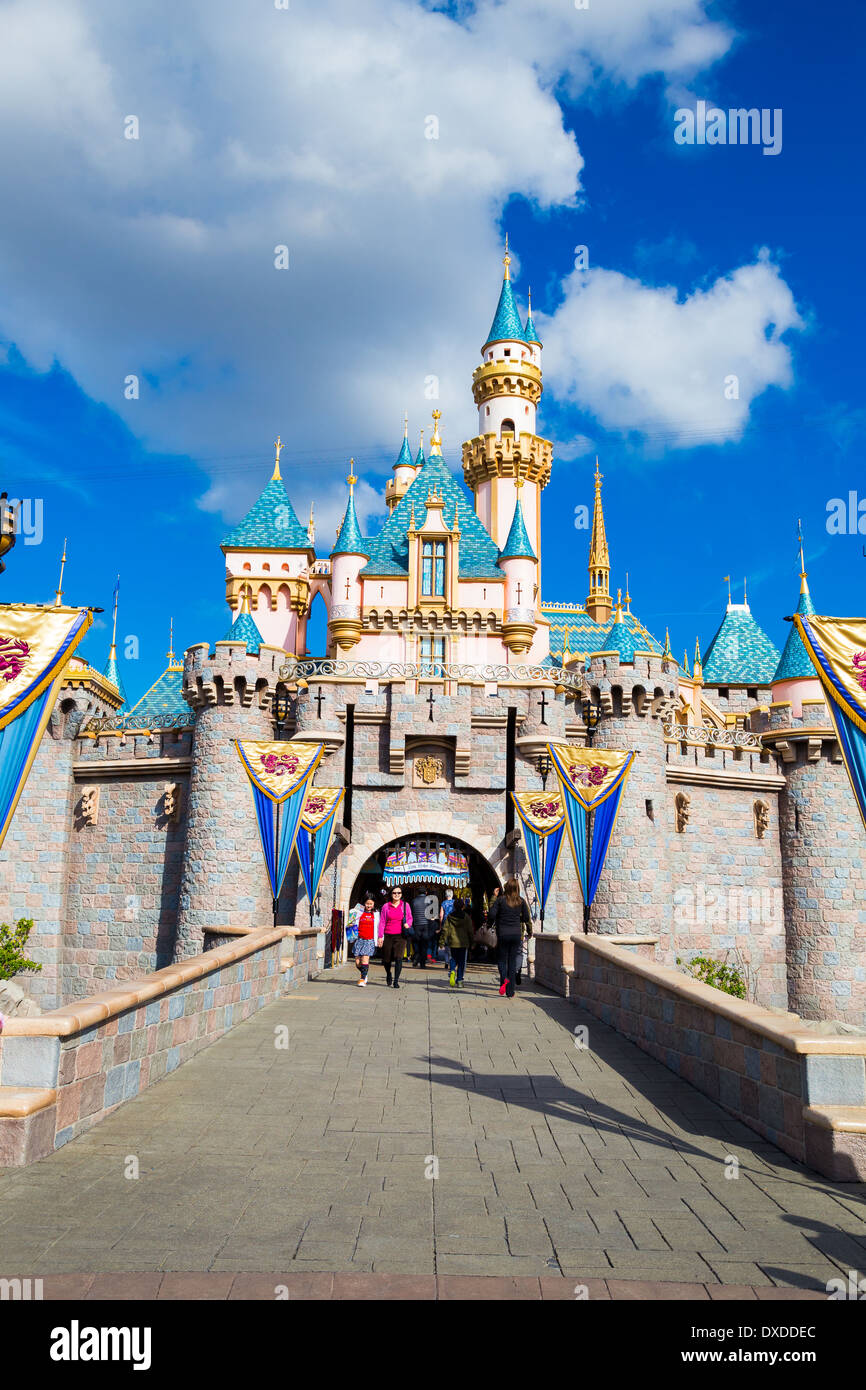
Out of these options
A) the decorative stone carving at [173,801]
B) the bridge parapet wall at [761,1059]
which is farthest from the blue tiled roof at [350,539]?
the bridge parapet wall at [761,1059]

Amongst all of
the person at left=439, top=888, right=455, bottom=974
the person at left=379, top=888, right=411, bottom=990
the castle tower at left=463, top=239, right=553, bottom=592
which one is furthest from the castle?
the castle tower at left=463, top=239, right=553, bottom=592

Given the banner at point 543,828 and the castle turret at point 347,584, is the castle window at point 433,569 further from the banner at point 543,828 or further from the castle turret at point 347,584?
the banner at point 543,828

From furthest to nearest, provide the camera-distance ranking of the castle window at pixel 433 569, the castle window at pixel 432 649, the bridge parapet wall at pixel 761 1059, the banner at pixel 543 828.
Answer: the castle window at pixel 433 569 → the castle window at pixel 432 649 → the banner at pixel 543 828 → the bridge parapet wall at pixel 761 1059

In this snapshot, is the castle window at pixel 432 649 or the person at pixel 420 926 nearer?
the person at pixel 420 926

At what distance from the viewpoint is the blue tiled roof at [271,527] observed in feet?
114

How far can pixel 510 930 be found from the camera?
43.1 feet

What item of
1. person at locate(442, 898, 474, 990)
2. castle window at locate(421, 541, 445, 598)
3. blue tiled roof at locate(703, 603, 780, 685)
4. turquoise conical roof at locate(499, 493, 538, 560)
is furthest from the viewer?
blue tiled roof at locate(703, 603, 780, 685)

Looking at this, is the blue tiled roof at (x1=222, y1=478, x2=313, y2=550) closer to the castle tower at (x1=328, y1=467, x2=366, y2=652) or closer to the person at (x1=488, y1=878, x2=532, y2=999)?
the castle tower at (x1=328, y1=467, x2=366, y2=652)

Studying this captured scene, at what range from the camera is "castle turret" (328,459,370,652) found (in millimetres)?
30562

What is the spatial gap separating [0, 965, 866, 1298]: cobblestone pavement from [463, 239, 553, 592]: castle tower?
1191 inches

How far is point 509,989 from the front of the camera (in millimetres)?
13695

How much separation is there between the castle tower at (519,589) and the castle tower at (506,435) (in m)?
5.17

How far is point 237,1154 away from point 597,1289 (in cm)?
259
